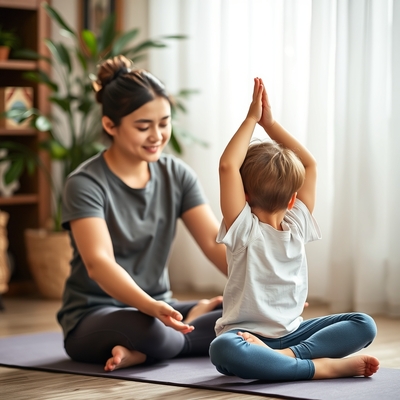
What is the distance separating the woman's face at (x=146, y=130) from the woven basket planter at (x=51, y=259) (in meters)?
1.41

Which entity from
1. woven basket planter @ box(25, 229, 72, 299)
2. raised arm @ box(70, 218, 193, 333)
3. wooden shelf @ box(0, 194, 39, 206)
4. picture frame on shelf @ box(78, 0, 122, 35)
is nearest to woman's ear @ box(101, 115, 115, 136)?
raised arm @ box(70, 218, 193, 333)

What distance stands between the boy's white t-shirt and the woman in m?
0.26

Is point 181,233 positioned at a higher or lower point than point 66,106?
lower

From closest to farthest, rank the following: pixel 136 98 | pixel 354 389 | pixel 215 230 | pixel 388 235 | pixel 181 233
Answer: pixel 354 389 < pixel 136 98 < pixel 215 230 < pixel 388 235 < pixel 181 233

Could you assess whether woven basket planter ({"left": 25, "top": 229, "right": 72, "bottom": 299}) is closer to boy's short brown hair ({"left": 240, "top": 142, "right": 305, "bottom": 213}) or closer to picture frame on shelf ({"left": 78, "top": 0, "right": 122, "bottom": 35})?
picture frame on shelf ({"left": 78, "top": 0, "right": 122, "bottom": 35})

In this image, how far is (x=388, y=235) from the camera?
2924 millimetres

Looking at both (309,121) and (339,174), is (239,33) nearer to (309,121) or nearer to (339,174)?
(309,121)

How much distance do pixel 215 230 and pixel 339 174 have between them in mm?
887

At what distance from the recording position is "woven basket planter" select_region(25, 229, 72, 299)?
349cm

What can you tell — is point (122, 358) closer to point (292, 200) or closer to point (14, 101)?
point (292, 200)

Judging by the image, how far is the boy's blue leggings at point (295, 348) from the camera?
1.73 m

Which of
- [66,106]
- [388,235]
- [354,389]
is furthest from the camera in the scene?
[66,106]

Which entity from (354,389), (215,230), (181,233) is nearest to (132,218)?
(215,230)

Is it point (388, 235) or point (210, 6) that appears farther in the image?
point (210, 6)
